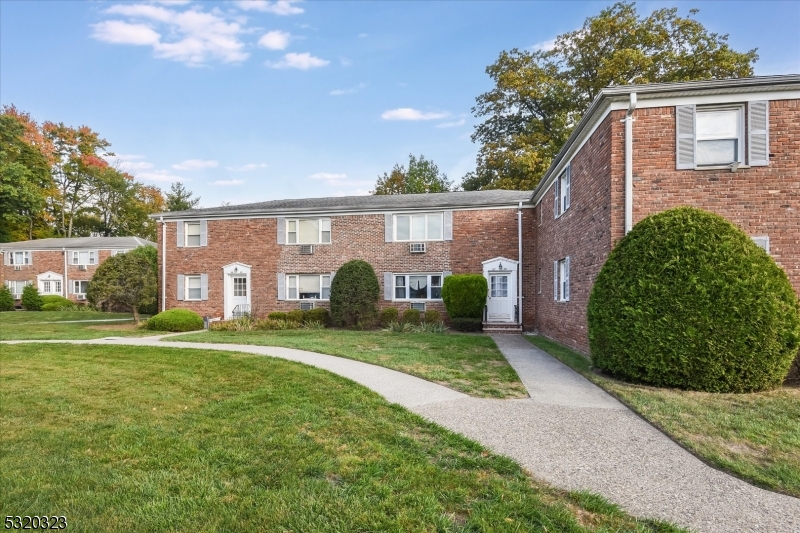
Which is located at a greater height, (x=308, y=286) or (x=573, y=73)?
(x=573, y=73)

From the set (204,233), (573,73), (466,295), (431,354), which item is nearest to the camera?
(431,354)

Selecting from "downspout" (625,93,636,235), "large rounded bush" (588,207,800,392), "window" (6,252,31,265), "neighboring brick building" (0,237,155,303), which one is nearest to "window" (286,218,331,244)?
"downspout" (625,93,636,235)

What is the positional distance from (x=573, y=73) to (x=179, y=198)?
120ft

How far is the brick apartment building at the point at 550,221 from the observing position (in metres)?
7.82

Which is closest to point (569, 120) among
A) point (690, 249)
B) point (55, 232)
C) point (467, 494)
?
point (690, 249)

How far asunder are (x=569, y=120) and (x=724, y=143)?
18.3 m

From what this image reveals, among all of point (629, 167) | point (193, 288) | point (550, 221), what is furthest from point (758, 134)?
point (193, 288)

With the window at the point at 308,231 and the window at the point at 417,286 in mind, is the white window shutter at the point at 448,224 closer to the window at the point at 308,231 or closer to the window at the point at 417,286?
the window at the point at 417,286

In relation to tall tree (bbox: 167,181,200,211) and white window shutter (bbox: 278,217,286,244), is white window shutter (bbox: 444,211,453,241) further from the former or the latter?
tall tree (bbox: 167,181,200,211)

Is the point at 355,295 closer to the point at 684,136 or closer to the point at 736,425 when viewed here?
the point at 684,136

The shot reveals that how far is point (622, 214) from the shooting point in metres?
8.09

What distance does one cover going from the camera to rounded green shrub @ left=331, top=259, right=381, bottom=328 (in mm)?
16156

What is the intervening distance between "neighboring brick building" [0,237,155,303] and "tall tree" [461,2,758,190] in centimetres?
2958

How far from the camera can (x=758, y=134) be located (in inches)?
308
